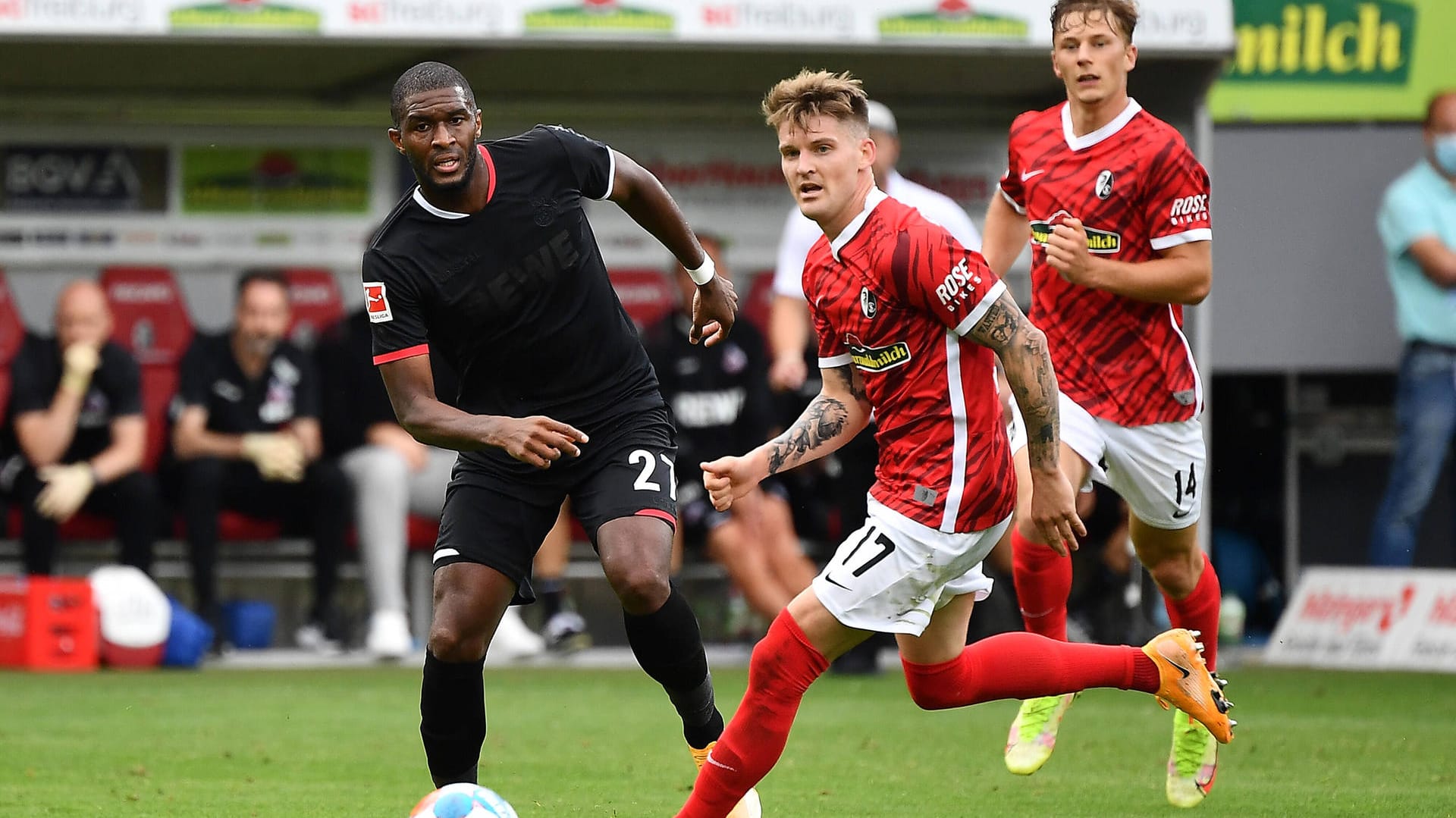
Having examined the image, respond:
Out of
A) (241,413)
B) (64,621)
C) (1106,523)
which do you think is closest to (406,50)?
(241,413)

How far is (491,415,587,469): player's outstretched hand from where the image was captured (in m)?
5.06

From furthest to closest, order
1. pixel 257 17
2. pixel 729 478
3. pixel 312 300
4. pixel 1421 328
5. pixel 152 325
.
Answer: pixel 312 300, pixel 152 325, pixel 1421 328, pixel 257 17, pixel 729 478

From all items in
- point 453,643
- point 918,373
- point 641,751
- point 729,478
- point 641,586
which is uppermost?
point 918,373

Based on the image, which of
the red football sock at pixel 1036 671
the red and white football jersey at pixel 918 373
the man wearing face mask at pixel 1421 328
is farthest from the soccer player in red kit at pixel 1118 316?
the man wearing face mask at pixel 1421 328

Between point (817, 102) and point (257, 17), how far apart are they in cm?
566

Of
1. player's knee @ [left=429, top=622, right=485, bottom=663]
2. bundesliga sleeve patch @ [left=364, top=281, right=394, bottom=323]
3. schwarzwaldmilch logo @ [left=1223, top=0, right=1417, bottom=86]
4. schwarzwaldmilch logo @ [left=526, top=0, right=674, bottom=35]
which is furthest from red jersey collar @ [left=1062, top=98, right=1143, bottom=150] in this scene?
schwarzwaldmilch logo @ [left=1223, top=0, right=1417, bottom=86]

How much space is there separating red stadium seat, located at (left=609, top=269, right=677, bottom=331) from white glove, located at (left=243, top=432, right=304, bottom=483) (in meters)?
2.16

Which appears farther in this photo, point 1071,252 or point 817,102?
point 1071,252

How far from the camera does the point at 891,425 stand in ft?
16.9

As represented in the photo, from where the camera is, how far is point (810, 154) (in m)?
5.08

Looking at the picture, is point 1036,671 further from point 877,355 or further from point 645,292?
point 645,292

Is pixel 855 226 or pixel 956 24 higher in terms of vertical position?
pixel 956 24

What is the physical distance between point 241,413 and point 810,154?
6.52 meters

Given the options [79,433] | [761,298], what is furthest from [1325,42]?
[79,433]
